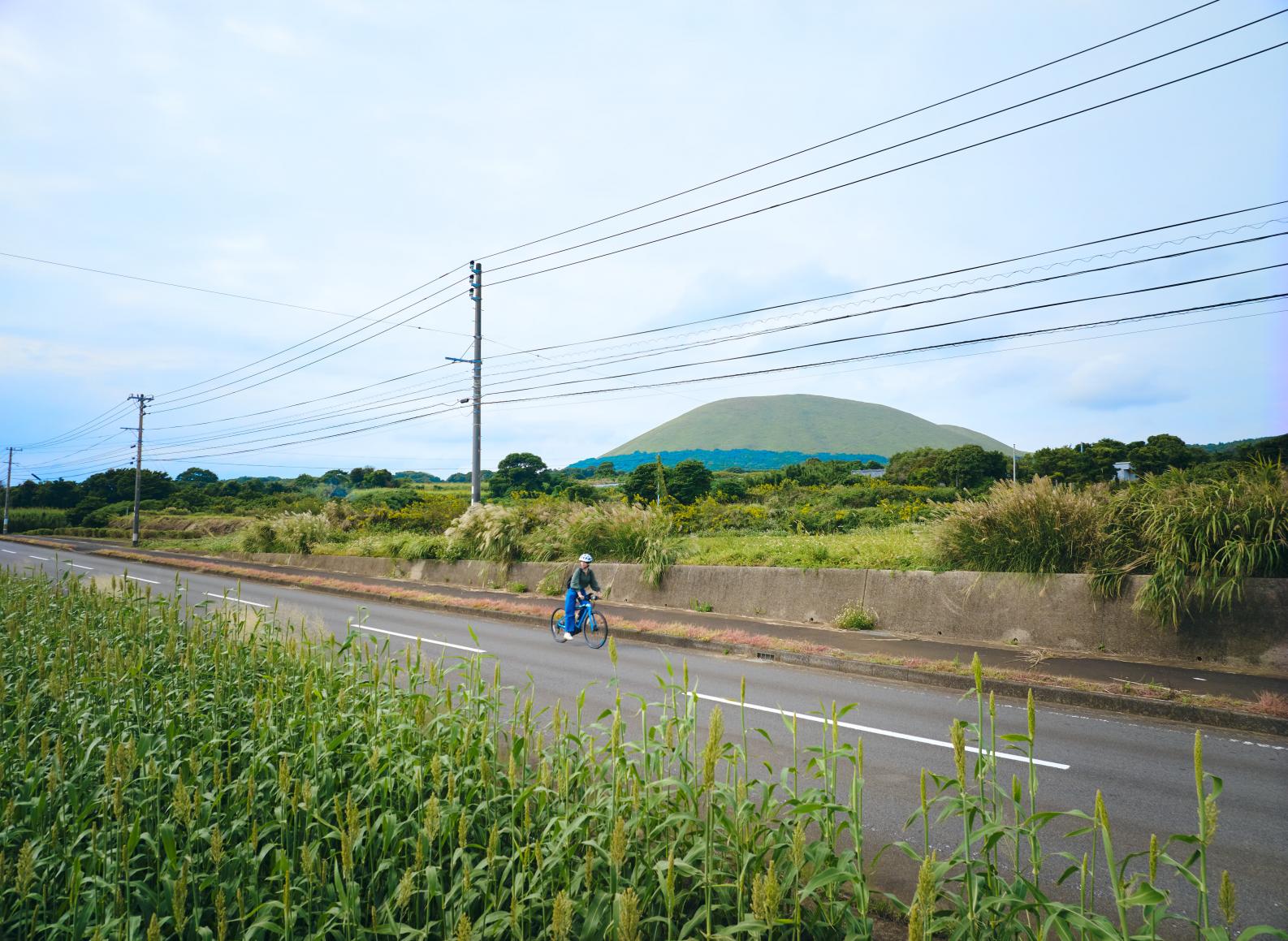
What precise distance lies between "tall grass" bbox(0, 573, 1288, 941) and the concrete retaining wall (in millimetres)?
5907

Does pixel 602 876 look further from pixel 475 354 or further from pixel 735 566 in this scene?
pixel 475 354

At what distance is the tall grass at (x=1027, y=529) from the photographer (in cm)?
1091

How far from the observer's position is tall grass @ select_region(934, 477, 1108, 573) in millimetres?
10914

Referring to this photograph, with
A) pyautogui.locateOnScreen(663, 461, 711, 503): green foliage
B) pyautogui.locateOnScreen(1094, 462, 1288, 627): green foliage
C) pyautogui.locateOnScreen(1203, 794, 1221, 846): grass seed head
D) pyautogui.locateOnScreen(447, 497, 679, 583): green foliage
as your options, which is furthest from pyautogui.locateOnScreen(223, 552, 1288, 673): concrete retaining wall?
pyautogui.locateOnScreen(663, 461, 711, 503): green foliage

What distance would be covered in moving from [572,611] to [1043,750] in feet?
24.5

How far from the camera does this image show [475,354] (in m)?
26.5

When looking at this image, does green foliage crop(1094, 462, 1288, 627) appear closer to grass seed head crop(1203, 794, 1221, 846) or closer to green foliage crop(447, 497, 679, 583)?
green foliage crop(447, 497, 679, 583)

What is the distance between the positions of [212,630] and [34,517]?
3779 inches

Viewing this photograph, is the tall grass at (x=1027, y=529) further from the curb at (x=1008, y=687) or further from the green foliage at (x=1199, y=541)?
the curb at (x=1008, y=687)

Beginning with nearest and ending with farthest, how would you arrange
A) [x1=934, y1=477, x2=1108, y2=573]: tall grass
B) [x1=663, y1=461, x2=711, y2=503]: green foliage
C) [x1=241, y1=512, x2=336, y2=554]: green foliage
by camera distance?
[x1=934, y1=477, x2=1108, y2=573]: tall grass
[x1=241, y1=512, x2=336, y2=554]: green foliage
[x1=663, y1=461, x2=711, y2=503]: green foliage

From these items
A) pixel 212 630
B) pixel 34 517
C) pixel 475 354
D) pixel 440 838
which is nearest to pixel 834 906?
pixel 440 838

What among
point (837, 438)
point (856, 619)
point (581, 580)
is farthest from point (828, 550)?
point (837, 438)

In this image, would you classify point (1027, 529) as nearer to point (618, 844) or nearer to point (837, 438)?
point (618, 844)

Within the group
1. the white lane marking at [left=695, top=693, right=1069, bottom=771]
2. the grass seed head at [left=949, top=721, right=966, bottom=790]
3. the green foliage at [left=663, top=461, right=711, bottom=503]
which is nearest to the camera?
the grass seed head at [left=949, top=721, right=966, bottom=790]
